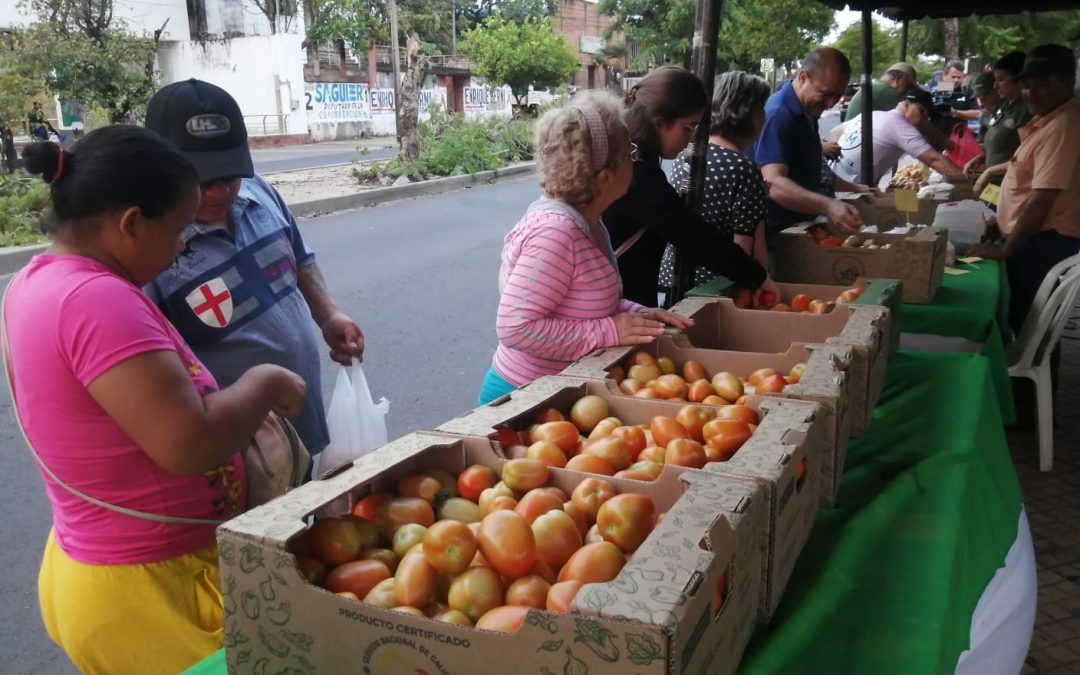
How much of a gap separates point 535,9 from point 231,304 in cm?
4929

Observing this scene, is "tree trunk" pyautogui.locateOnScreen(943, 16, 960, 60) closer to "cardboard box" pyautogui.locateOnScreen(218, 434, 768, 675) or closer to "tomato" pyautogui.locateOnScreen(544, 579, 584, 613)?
"cardboard box" pyautogui.locateOnScreen(218, 434, 768, 675)

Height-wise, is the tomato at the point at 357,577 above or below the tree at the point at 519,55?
below

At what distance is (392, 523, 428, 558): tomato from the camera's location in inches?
48.8

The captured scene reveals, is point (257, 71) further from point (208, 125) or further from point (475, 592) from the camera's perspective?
point (475, 592)

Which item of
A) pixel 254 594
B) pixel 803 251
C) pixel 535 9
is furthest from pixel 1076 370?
pixel 535 9

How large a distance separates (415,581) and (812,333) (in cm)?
155

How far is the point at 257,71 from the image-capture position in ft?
89.9

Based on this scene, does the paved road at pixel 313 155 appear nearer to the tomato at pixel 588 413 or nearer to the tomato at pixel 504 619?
the tomato at pixel 588 413

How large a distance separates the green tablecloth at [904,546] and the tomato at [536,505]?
1.17 feet

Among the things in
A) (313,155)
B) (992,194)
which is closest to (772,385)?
(992,194)

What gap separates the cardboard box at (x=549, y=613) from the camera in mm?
910

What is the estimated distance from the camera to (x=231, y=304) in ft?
6.71

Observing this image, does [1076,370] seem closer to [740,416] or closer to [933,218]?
[933,218]

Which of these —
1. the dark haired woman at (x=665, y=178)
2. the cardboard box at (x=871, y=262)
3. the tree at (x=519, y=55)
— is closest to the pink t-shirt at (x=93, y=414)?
the dark haired woman at (x=665, y=178)
